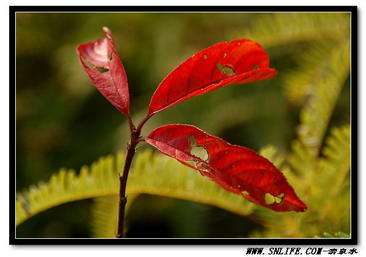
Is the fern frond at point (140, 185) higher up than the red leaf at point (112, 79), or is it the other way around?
the red leaf at point (112, 79)

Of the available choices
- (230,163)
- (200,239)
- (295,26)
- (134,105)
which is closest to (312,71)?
(295,26)

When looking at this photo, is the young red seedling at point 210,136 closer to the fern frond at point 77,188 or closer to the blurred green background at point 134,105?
the fern frond at point 77,188

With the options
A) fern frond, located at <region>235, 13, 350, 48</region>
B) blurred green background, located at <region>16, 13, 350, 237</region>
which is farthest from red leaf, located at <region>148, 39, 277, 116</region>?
blurred green background, located at <region>16, 13, 350, 237</region>

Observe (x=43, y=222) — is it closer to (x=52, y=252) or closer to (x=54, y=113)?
(x=54, y=113)

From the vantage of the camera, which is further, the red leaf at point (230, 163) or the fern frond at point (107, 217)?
the fern frond at point (107, 217)

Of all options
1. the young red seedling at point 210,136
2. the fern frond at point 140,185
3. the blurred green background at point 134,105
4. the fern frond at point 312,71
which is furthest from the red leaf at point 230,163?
the blurred green background at point 134,105

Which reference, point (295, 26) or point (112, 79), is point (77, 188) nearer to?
point (112, 79)

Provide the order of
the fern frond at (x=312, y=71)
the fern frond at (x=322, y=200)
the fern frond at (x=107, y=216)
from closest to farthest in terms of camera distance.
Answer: the fern frond at (x=322, y=200) → the fern frond at (x=107, y=216) → the fern frond at (x=312, y=71)

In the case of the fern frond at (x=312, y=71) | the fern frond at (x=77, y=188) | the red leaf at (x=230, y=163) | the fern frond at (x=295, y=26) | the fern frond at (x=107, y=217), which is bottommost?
the fern frond at (x=107, y=217)
